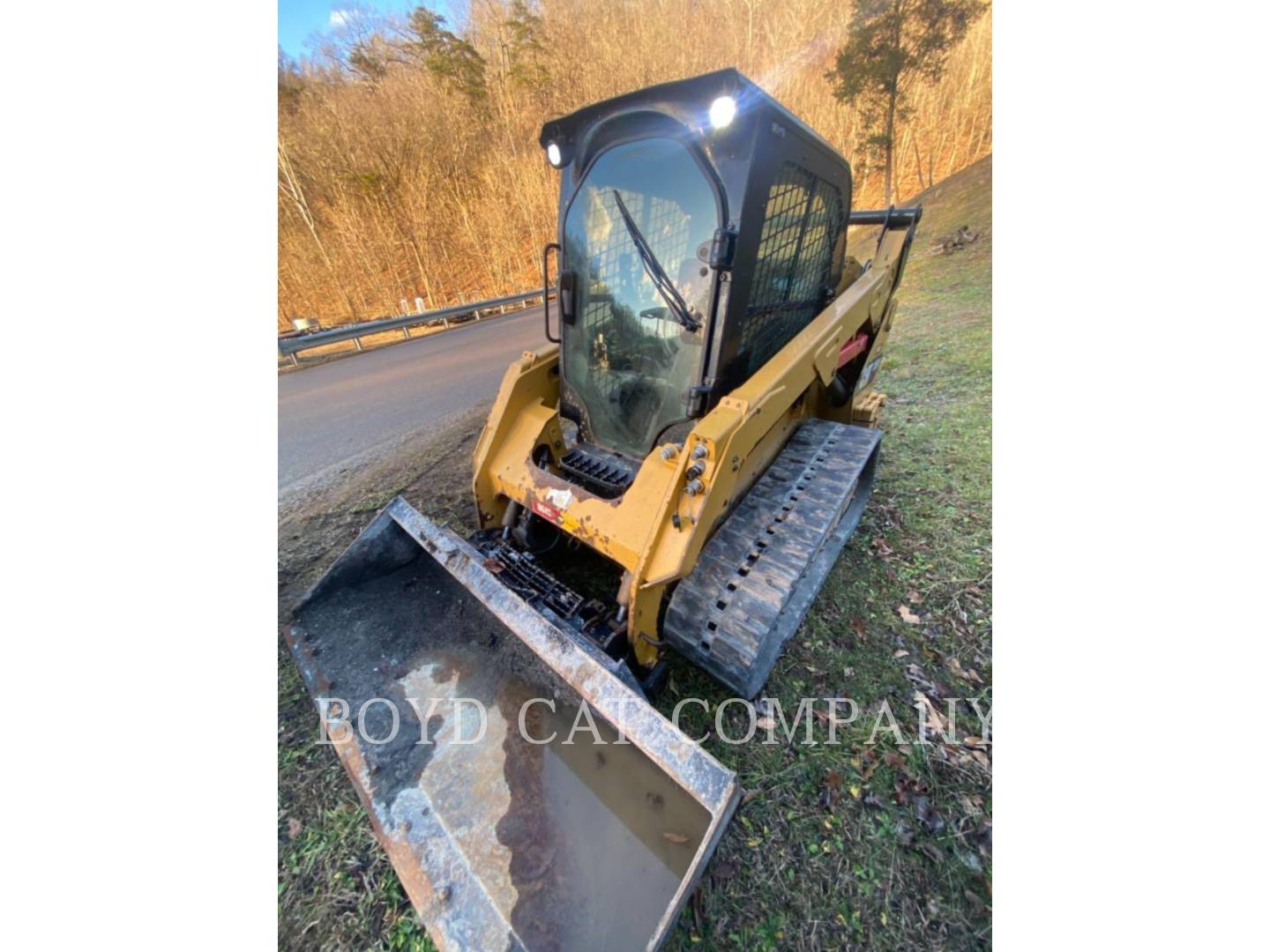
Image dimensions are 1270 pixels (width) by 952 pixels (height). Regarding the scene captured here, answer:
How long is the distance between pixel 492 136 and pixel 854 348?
1602cm

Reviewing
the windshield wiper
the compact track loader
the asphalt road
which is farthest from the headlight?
the asphalt road

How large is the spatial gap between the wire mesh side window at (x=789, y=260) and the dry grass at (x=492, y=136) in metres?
14.4

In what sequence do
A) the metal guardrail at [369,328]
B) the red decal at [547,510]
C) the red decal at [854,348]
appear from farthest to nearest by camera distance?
the metal guardrail at [369,328]
the red decal at [854,348]
the red decal at [547,510]

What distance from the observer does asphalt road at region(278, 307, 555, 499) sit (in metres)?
4.51

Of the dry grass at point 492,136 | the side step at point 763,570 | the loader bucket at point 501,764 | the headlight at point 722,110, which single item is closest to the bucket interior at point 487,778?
the loader bucket at point 501,764

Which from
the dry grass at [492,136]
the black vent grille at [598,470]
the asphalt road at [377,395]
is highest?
the dry grass at [492,136]

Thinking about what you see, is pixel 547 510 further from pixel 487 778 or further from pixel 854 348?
pixel 854 348

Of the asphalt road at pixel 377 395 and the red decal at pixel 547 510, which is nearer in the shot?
the red decal at pixel 547 510

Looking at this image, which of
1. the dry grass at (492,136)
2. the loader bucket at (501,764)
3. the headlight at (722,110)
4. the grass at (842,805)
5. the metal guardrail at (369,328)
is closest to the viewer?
the loader bucket at (501,764)

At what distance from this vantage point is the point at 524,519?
252 centimetres

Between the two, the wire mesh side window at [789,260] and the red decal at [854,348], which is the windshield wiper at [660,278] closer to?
the wire mesh side window at [789,260]

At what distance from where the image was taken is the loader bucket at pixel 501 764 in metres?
1.38

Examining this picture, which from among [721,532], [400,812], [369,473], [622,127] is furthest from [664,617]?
[369,473]

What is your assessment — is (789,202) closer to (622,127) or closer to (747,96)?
(747,96)
